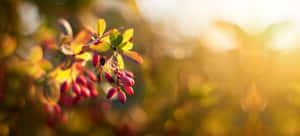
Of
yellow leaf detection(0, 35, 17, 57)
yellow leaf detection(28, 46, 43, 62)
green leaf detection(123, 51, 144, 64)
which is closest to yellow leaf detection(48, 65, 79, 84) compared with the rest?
yellow leaf detection(28, 46, 43, 62)

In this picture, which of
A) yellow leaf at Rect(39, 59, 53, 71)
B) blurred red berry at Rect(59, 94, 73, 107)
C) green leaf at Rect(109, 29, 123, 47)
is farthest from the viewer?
blurred red berry at Rect(59, 94, 73, 107)

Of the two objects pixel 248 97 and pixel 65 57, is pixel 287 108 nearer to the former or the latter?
pixel 248 97

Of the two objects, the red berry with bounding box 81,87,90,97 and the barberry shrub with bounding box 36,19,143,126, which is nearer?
the barberry shrub with bounding box 36,19,143,126

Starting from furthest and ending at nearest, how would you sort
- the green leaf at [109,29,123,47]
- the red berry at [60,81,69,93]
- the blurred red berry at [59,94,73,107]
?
the blurred red berry at [59,94,73,107]
the red berry at [60,81,69,93]
the green leaf at [109,29,123,47]

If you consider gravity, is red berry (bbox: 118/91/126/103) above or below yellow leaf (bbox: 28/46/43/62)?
below

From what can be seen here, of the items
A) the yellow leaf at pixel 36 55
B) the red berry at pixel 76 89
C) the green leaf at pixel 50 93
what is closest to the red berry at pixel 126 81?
the red berry at pixel 76 89

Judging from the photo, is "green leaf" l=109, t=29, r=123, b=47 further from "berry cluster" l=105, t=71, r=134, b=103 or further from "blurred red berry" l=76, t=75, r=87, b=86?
"blurred red berry" l=76, t=75, r=87, b=86

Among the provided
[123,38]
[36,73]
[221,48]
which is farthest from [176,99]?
[123,38]

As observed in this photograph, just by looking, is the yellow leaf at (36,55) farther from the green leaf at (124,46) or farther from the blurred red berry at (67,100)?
the green leaf at (124,46)
